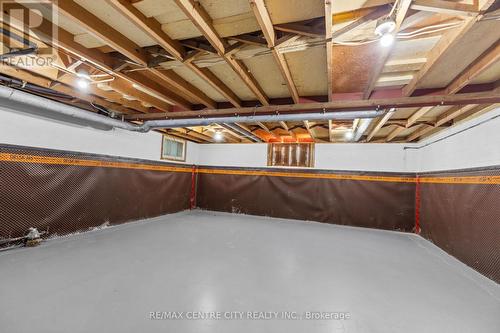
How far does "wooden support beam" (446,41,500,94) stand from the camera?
1786 millimetres

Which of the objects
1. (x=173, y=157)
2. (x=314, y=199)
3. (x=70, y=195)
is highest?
(x=173, y=157)

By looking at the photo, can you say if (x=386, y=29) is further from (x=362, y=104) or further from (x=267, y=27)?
(x=362, y=104)

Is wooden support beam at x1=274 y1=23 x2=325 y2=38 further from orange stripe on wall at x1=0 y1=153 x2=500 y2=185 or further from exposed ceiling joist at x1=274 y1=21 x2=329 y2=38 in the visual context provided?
orange stripe on wall at x1=0 y1=153 x2=500 y2=185

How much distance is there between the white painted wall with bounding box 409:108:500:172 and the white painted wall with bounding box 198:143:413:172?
2.44 feet

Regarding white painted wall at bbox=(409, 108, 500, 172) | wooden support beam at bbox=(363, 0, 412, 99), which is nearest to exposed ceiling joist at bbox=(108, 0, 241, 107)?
wooden support beam at bbox=(363, 0, 412, 99)

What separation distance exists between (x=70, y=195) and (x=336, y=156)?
18.3 feet

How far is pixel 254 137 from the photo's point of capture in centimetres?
541

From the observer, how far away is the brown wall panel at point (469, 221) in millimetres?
2660

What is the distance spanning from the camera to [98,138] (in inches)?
166

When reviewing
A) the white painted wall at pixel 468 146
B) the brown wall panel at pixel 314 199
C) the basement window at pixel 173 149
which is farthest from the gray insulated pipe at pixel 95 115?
the brown wall panel at pixel 314 199

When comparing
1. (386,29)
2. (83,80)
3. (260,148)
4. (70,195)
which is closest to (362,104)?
(386,29)

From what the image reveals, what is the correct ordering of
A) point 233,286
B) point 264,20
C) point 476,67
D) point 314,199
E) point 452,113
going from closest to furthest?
1. point 264,20
2. point 476,67
3. point 233,286
4. point 452,113
5. point 314,199

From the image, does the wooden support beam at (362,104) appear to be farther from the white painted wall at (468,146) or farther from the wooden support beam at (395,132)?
the wooden support beam at (395,132)

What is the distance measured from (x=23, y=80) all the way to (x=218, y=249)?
3155 mm
